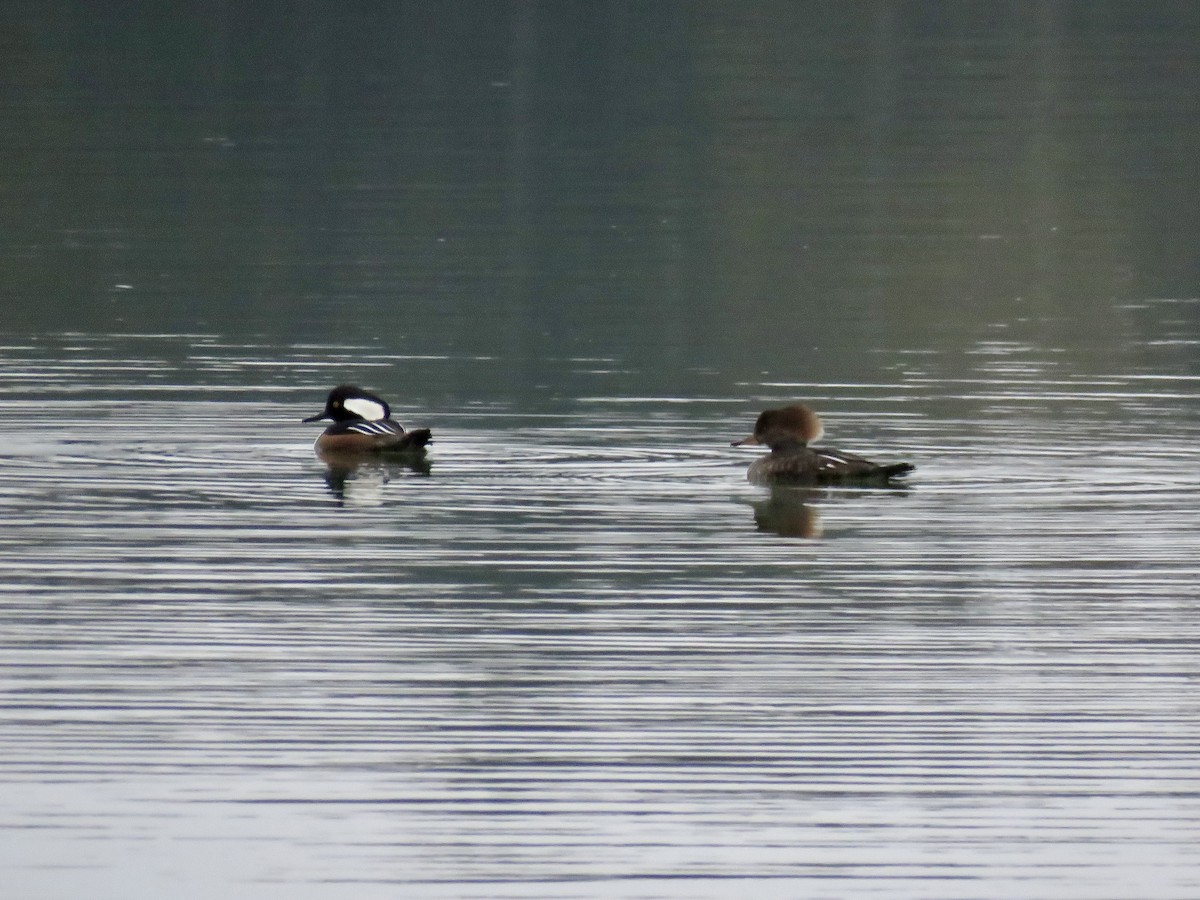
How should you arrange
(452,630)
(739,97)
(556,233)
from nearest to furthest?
(452,630) < (556,233) < (739,97)

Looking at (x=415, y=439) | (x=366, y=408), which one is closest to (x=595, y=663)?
(x=415, y=439)

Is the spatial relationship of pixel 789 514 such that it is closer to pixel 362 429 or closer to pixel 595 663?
pixel 362 429

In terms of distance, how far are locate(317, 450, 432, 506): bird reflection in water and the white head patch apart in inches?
11.0

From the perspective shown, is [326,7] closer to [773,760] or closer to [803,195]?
[803,195]

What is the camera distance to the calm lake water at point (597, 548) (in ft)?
24.4

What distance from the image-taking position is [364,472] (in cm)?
1373

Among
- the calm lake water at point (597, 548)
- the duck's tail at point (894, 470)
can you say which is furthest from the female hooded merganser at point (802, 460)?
the calm lake water at point (597, 548)

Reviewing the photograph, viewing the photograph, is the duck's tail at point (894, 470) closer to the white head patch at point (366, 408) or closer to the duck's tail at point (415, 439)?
the duck's tail at point (415, 439)

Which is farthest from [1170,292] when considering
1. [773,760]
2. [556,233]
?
[773,760]

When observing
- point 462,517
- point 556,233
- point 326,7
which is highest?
point 326,7

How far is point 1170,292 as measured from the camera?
22.0 metres

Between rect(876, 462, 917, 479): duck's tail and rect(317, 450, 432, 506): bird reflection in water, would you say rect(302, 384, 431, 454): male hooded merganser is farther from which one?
rect(876, 462, 917, 479): duck's tail

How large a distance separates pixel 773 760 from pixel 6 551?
439 cm

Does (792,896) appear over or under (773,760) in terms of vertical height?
under
